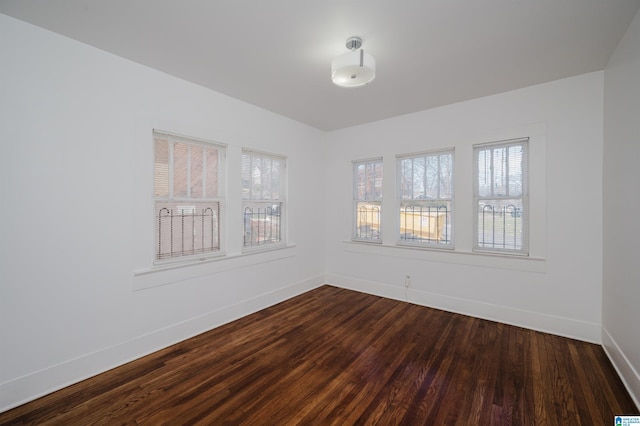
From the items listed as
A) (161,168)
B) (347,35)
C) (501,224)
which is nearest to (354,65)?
(347,35)

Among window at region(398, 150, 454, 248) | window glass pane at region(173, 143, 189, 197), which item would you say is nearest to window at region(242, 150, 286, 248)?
window glass pane at region(173, 143, 189, 197)

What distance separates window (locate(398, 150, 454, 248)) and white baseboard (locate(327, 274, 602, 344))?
A: 78 centimetres

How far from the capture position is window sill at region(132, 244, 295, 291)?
104 inches

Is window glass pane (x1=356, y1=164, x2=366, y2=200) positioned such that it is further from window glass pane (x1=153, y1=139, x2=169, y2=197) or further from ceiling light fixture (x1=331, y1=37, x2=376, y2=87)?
window glass pane (x1=153, y1=139, x2=169, y2=197)

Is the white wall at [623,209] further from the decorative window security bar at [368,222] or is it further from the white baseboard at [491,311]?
the decorative window security bar at [368,222]

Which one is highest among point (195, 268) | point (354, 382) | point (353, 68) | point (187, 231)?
point (353, 68)

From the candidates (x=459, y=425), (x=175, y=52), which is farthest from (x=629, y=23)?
(x=175, y=52)

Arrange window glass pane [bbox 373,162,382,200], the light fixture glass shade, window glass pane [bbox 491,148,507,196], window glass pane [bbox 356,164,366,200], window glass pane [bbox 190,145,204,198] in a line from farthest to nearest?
1. window glass pane [bbox 356,164,366,200]
2. window glass pane [bbox 373,162,382,200]
3. window glass pane [bbox 491,148,507,196]
4. window glass pane [bbox 190,145,204,198]
5. the light fixture glass shade

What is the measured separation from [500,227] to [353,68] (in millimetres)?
2773

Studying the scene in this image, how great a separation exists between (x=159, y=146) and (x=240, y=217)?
1240mm

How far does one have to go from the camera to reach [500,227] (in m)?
3.43

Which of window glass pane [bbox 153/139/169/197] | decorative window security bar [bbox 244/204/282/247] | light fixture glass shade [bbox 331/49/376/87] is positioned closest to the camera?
light fixture glass shade [bbox 331/49/376/87]

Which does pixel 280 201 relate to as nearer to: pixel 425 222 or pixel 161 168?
pixel 161 168

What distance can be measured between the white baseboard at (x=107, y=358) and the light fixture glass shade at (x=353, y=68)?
295 centimetres
